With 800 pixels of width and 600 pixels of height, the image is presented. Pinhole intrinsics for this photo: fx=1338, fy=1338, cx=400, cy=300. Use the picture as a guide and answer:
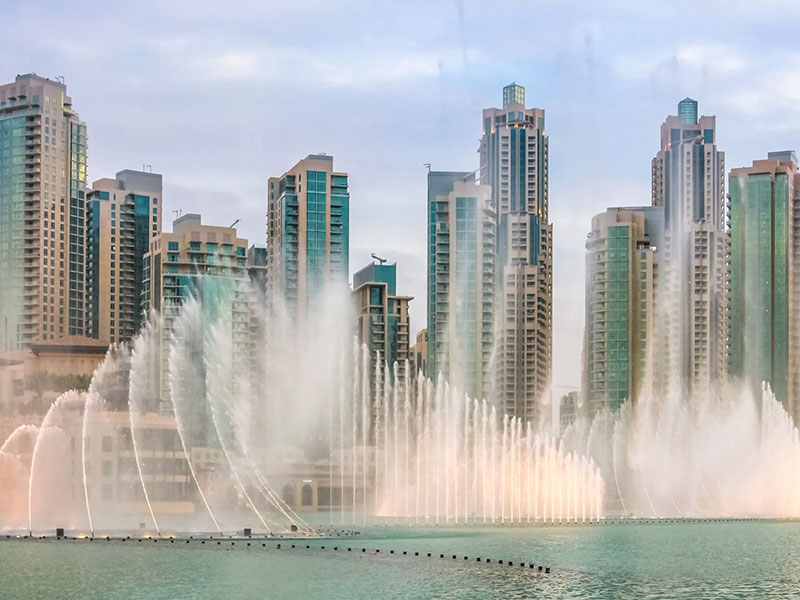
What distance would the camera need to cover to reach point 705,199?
624ft

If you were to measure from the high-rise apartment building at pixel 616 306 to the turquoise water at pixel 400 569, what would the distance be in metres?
72.0

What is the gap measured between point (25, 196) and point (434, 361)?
5081 cm

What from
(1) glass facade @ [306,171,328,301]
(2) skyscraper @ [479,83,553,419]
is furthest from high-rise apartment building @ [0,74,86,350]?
(2) skyscraper @ [479,83,553,419]

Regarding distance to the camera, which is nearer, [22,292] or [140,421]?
[140,421]

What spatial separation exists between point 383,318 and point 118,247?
34475 mm

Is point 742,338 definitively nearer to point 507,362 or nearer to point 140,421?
point 507,362

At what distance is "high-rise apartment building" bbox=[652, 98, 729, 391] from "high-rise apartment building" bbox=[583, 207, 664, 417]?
335 inches

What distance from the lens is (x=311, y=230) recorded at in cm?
15688

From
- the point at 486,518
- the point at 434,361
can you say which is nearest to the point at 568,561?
the point at 486,518

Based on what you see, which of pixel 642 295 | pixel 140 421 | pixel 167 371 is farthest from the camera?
pixel 642 295

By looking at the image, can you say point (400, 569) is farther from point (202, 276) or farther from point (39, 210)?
point (39, 210)

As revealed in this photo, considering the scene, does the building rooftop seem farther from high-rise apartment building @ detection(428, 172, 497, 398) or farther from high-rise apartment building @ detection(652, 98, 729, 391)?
high-rise apartment building @ detection(652, 98, 729, 391)

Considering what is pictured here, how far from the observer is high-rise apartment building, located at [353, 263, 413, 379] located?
17112 cm

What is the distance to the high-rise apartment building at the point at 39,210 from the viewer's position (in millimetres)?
150375
